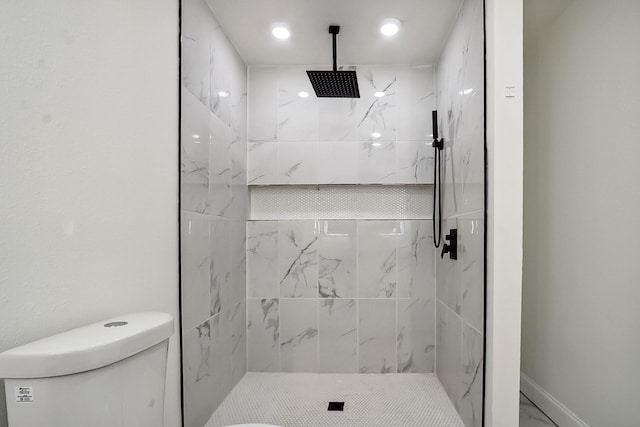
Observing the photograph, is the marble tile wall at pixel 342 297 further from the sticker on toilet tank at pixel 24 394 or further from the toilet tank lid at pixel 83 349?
the sticker on toilet tank at pixel 24 394

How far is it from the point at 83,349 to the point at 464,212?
71.9 inches

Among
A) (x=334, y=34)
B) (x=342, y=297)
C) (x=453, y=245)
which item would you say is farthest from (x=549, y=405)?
(x=334, y=34)

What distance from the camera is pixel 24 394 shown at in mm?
850

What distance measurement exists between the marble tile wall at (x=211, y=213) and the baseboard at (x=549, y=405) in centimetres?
184

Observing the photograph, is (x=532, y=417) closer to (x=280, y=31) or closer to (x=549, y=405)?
(x=549, y=405)

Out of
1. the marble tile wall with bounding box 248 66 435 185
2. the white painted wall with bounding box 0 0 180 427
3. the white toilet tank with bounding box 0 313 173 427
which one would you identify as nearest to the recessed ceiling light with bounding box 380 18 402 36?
the marble tile wall with bounding box 248 66 435 185

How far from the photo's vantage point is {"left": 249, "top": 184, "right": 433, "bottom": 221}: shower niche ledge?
9.59ft

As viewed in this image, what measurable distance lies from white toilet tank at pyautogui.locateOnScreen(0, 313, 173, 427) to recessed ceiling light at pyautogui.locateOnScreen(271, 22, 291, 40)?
1.87 metres

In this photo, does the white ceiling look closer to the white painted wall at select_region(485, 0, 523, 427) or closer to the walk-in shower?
the walk-in shower

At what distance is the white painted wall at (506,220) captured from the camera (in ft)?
5.69

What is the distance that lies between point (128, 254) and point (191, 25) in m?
1.18

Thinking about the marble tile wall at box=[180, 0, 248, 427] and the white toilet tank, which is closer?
the white toilet tank

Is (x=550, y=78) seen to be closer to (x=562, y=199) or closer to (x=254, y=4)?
(x=562, y=199)

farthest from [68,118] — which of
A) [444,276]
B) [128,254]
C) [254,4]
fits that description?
[444,276]
